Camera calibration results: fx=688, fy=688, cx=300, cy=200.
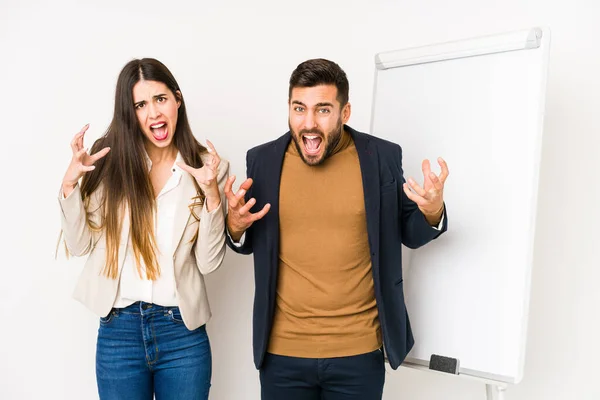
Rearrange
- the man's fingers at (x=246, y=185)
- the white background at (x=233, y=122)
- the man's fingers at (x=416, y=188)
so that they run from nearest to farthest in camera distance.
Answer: the man's fingers at (x=416, y=188) < the man's fingers at (x=246, y=185) < the white background at (x=233, y=122)

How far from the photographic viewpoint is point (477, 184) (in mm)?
2232

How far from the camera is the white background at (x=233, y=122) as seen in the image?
2.66 m

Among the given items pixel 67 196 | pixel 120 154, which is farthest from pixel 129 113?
pixel 67 196

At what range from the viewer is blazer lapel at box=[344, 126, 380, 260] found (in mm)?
1999

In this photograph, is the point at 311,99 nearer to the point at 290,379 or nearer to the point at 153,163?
the point at 153,163

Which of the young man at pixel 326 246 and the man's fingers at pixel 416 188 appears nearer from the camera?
the man's fingers at pixel 416 188

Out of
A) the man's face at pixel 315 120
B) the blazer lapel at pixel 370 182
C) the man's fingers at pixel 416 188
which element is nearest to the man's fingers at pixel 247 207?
the man's face at pixel 315 120

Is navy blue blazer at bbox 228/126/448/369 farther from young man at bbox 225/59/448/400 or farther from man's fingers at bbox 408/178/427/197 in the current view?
man's fingers at bbox 408/178/427/197

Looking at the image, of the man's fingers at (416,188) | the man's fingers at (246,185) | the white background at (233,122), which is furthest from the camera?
the white background at (233,122)

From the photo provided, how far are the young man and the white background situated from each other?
3.03 ft

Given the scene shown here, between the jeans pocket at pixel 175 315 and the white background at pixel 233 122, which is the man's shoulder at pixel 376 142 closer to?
the jeans pocket at pixel 175 315

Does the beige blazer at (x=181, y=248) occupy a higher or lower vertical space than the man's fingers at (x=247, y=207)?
lower

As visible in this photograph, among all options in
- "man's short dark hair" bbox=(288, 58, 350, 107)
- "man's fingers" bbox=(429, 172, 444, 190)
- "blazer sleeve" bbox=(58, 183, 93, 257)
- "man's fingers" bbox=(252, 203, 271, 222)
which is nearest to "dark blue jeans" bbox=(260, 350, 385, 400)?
"man's fingers" bbox=(252, 203, 271, 222)

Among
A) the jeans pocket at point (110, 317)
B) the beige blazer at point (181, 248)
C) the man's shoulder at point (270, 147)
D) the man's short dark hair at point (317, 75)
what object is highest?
the man's short dark hair at point (317, 75)
